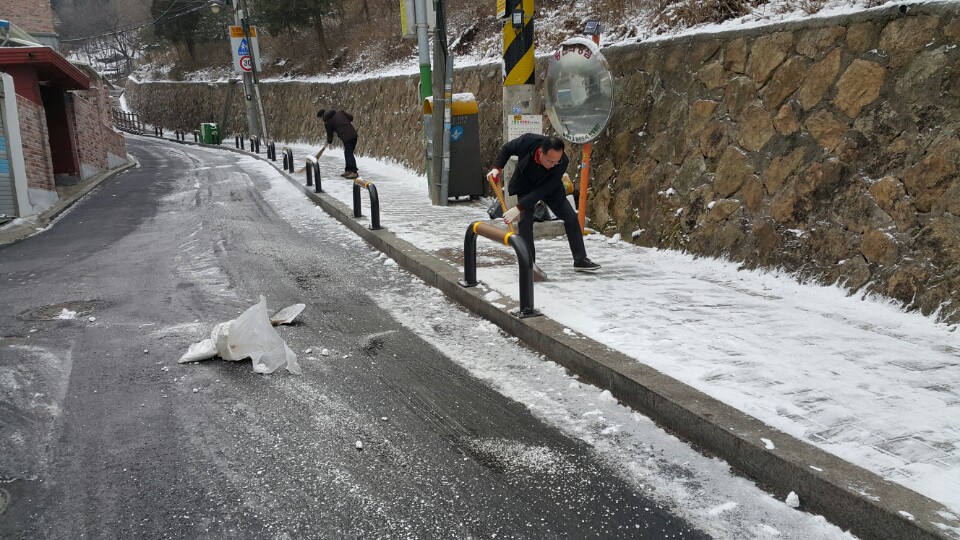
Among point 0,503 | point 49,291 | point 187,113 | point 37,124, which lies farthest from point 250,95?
point 0,503

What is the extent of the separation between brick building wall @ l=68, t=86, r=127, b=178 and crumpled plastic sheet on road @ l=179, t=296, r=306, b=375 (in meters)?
17.2

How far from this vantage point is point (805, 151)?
19.2 feet

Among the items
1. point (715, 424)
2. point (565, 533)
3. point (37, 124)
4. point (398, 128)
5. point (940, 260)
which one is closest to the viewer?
point (565, 533)

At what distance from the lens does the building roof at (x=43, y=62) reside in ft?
48.2

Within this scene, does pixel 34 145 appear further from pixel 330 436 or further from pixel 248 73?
pixel 248 73

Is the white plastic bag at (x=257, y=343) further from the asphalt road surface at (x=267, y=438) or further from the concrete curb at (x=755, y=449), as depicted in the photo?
the concrete curb at (x=755, y=449)

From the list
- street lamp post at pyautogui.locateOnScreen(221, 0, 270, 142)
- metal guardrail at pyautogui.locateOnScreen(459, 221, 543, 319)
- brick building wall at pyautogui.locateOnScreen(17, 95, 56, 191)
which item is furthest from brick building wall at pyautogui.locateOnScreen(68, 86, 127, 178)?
metal guardrail at pyautogui.locateOnScreen(459, 221, 543, 319)

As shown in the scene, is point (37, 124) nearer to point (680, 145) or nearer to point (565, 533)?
point (680, 145)

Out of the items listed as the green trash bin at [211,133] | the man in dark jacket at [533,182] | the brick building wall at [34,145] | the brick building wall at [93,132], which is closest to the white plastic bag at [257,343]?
the man in dark jacket at [533,182]

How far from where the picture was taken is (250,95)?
29906 mm

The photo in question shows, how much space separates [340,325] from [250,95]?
89.8 ft

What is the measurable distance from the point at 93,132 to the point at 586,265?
69.4 ft

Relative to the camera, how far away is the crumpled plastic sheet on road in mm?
4586

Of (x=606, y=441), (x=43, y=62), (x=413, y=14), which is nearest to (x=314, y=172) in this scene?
(x=413, y=14)
